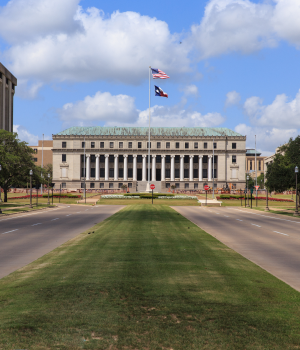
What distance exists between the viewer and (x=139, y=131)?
457 feet

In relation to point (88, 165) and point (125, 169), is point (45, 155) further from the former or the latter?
point (125, 169)

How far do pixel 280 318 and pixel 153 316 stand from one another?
2.19 m

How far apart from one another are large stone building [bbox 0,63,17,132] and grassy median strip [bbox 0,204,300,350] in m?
101

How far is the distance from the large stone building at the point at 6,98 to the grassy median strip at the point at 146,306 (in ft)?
330

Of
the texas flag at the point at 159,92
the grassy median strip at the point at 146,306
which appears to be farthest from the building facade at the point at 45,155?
the grassy median strip at the point at 146,306

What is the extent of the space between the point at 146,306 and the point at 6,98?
113 meters

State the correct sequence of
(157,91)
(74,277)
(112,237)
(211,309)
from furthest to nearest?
(157,91) < (112,237) < (74,277) < (211,309)

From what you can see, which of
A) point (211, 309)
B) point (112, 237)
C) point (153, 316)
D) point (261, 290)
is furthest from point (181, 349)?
point (112, 237)

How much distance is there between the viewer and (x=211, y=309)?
Result: 6.85 m

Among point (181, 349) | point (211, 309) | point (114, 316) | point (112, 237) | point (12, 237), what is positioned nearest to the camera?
point (181, 349)

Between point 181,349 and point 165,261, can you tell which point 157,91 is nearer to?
point 165,261

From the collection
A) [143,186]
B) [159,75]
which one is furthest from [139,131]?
[159,75]

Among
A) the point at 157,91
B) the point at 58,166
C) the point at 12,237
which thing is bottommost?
the point at 12,237

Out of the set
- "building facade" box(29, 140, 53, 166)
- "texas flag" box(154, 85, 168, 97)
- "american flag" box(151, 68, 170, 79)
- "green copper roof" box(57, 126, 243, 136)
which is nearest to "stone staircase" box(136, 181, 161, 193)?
"green copper roof" box(57, 126, 243, 136)
